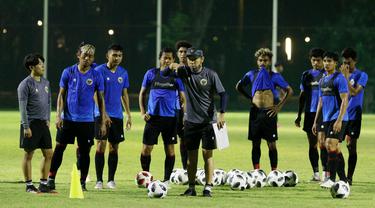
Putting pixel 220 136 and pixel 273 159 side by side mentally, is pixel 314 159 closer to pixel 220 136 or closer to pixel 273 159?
pixel 273 159

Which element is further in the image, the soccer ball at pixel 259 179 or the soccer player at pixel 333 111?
the soccer ball at pixel 259 179

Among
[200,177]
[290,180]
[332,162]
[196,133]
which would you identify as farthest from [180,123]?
[332,162]

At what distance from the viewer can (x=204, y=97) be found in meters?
14.5

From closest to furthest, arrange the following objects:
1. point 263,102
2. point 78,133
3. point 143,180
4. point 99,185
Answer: point 78,133
point 99,185
point 143,180
point 263,102

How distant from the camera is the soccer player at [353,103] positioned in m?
16.5

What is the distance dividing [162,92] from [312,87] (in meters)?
2.77

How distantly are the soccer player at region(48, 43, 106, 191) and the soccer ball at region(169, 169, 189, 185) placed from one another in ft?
5.94

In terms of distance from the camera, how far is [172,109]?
1612 cm

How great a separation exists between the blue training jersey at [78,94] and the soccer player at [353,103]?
12.8ft

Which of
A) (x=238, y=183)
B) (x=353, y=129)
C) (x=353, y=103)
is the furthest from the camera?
(x=353, y=103)

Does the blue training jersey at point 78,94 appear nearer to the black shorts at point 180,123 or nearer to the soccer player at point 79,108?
the soccer player at point 79,108

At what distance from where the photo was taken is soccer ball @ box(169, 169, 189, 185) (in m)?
16.3

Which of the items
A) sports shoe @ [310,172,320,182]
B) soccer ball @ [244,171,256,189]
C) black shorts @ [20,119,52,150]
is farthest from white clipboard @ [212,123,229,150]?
sports shoe @ [310,172,320,182]

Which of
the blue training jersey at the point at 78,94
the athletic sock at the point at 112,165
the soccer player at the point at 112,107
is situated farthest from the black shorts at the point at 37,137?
the athletic sock at the point at 112,165
